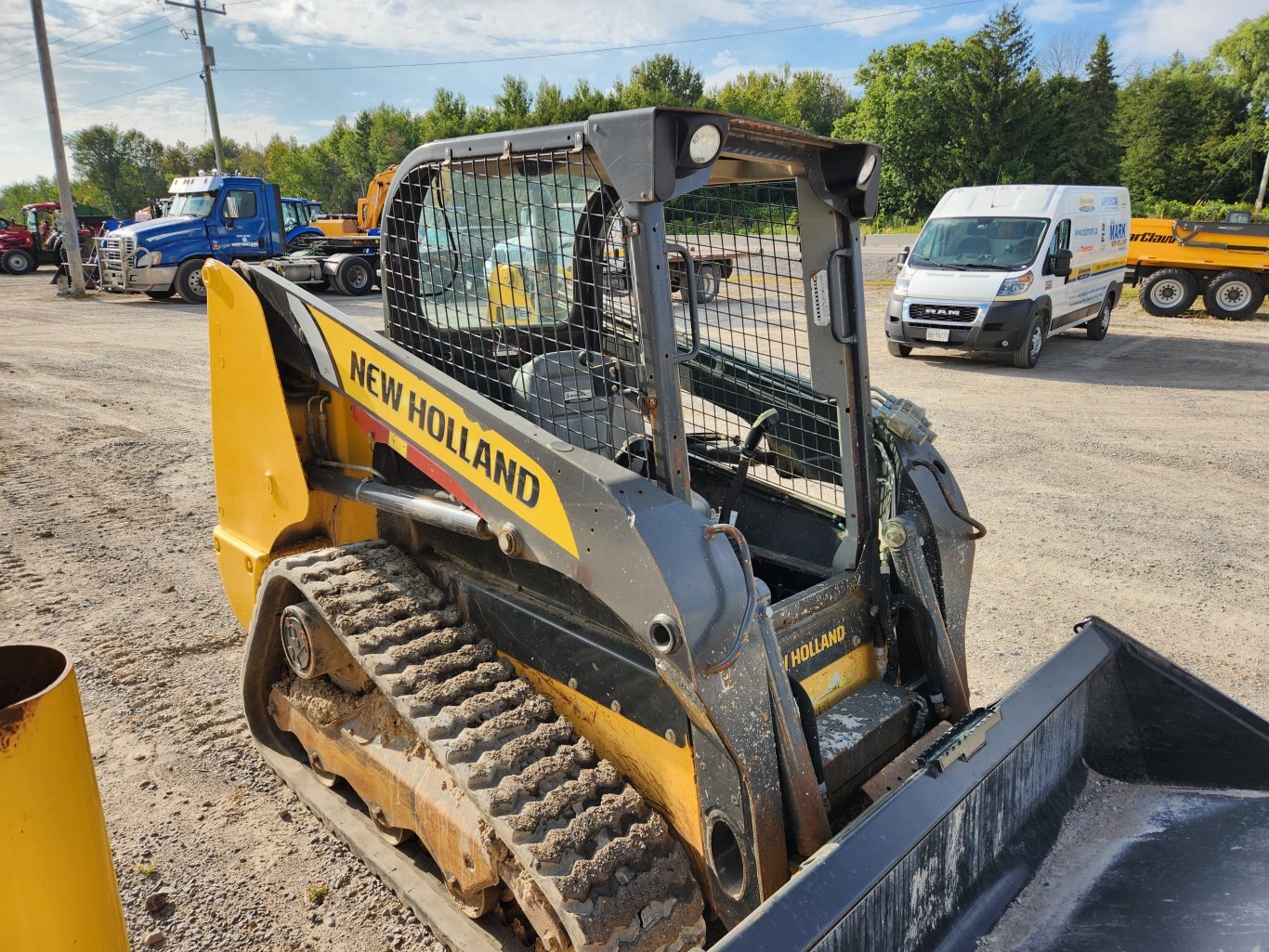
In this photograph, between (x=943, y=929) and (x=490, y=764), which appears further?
(x=490, y=764)

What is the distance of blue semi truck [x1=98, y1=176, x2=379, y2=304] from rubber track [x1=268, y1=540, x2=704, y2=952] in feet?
55.2

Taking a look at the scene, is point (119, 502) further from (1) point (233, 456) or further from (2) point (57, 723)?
(2) point (57, 723)

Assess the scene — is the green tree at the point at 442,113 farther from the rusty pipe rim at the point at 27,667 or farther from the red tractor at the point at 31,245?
the rusty pipe rim at the point at 27,667

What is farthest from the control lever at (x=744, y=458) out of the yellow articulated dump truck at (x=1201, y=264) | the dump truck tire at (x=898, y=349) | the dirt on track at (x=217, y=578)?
the yellow articulated dump truck at (x=1201, y=264)

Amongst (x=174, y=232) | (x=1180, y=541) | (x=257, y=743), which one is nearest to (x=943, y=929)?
(x=257, y=743)

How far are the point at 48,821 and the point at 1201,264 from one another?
61.5 ft

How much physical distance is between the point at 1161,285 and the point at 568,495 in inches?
706

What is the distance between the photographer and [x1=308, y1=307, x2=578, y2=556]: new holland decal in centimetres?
221

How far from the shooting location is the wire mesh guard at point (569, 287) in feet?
7.63

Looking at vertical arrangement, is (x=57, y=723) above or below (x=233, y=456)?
below

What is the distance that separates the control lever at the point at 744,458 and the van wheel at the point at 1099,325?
44.4ft

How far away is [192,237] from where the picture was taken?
747 inches

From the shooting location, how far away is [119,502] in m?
6.65

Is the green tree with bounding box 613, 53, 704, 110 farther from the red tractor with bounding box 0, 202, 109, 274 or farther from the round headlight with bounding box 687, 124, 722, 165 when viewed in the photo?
the round headlight with bounding box 687, 124, 722, 165
